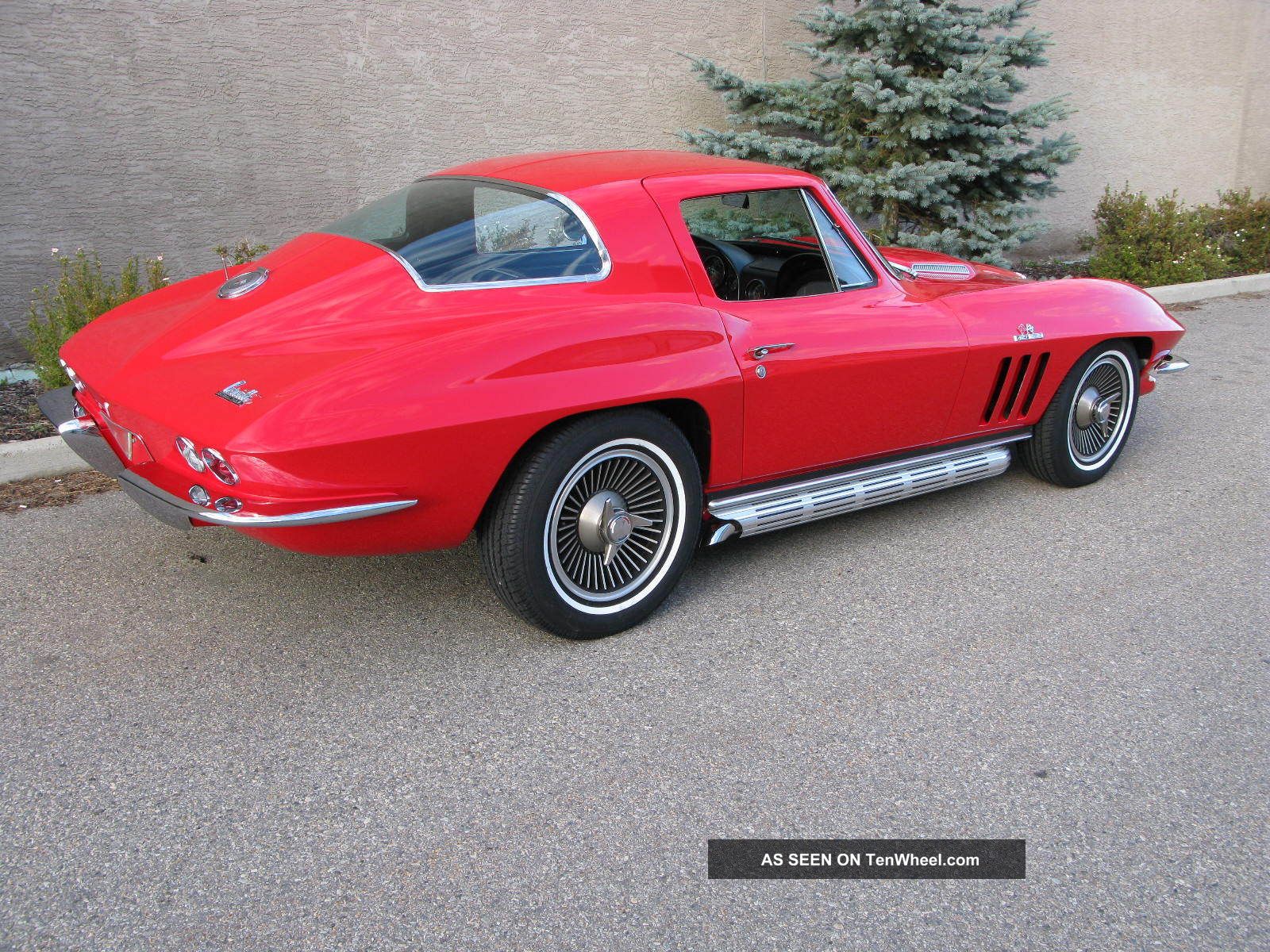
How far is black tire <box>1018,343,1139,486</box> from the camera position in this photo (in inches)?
179

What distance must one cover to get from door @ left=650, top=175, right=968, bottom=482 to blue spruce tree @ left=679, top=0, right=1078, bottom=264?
13.6 feet

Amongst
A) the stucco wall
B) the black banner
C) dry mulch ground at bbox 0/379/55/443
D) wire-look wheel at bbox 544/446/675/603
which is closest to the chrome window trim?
wire-look wheel at bbox 544/446/675/603

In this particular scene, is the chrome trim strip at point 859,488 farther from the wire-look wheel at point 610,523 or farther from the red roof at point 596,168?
the red roof at point 596,168

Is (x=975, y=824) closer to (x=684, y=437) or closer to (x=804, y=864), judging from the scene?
(x=804, y=864)

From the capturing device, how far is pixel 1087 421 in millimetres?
4688

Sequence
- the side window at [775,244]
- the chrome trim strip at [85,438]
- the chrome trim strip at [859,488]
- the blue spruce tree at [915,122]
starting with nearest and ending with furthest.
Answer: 1. the chrome trim strip at [85,438]
2. the chrome trim strip at [859,488]
3. the side window at [775,244]
4. the blue spruce tree at [915,122]

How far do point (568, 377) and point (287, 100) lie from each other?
4.81m

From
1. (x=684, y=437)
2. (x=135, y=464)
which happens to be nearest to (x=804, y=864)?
(x=684, y=437)

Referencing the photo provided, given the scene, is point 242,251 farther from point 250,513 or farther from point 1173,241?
point 1173,241

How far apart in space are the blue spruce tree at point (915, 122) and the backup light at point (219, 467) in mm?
6031

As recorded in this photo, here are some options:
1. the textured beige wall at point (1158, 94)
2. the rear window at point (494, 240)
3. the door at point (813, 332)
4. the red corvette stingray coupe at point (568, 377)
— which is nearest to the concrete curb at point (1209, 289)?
the textured beige wall at point (1158, 94)

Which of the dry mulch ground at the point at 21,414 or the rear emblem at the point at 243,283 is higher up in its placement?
the rear emblem at the point at 243,283

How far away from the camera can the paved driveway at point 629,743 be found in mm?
2230

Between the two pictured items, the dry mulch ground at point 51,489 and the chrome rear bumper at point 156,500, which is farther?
the dry mulch ground at point 51,489
